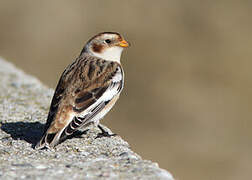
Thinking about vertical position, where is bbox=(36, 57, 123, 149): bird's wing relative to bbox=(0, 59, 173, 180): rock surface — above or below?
above

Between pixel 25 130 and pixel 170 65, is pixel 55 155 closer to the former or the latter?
pixel 25 130

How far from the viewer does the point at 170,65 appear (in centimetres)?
1464

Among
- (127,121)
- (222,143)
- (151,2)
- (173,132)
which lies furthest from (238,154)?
(151,2)

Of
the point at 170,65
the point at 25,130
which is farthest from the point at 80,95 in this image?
the point at 170,65

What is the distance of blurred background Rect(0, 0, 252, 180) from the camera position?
38.4ft

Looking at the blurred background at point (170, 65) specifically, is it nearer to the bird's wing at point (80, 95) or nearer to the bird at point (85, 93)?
the bird at point (85, 93)

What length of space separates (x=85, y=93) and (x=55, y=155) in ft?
2.41

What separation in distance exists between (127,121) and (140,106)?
675 millimetres

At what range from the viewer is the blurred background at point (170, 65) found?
38.4 ft

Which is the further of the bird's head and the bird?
the bird's head

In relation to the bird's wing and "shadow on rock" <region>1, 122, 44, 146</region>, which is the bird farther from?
"shadow on rock" <region>1, 122, 44, 146</region>

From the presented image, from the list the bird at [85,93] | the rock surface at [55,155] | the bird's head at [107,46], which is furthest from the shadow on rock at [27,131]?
the bird's head at [107,46]

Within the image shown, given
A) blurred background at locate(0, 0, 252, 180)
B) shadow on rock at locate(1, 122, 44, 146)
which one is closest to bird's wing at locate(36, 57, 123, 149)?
shadow on rock at locate(1, 122, 44, 146)

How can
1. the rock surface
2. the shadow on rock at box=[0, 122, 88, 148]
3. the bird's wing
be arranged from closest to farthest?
the rock surface, the bird's wing, the shadow on rock at box=[0, 122, 88, 148]
